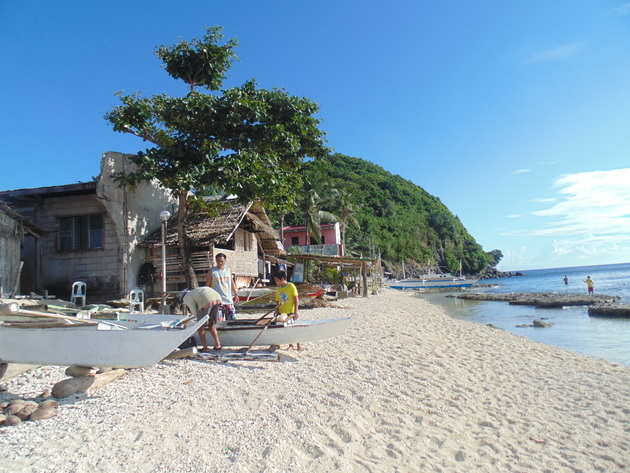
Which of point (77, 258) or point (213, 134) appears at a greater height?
point (213, 134)

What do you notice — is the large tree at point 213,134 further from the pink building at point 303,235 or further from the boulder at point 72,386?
the pink building at point 303,235

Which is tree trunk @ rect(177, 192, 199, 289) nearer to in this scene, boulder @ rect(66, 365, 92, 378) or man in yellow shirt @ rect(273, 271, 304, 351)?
man in yellow shirt @ rect(273, 271, 304, 351)

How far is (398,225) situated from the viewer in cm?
6519

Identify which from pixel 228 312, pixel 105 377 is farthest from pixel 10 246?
pixel 105 377

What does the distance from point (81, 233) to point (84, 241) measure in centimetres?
28

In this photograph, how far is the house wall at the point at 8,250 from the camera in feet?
34.6

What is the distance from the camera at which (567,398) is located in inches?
237

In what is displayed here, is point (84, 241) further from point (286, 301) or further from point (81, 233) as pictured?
point (286, 301)

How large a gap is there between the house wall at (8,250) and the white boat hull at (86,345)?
683 cm

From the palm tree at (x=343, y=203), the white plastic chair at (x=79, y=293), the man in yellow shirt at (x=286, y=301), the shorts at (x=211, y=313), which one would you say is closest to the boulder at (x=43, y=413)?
the shorts at (x=211, y=313)

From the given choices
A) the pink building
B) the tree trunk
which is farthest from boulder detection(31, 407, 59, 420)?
the pink building

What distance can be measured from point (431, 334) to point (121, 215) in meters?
9.66

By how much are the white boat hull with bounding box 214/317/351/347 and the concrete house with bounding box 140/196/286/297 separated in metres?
6.65

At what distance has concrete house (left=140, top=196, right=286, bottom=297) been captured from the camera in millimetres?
13484
